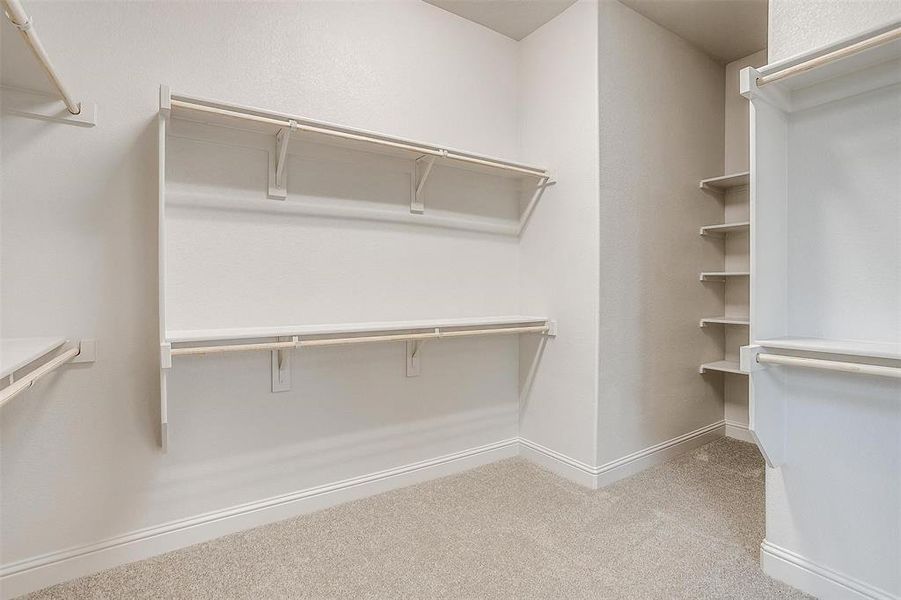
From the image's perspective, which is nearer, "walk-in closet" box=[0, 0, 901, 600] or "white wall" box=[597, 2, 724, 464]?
"walk-in closet" box=[0, 0, 901, 600]

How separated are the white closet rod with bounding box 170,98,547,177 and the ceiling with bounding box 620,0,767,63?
1.08 metres

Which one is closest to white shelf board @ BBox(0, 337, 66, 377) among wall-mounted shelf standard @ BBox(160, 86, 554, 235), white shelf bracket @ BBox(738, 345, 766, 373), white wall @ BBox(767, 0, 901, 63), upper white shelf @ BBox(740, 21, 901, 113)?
wall-mounted shelf standard @ BBox(160, 86, 554, 235)

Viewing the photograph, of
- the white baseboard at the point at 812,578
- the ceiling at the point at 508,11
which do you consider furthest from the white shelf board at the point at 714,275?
the ceiling at the point at 508,11

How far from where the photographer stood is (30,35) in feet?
3.45

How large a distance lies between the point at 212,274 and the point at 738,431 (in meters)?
3.27

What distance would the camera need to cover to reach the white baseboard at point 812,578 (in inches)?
55.3

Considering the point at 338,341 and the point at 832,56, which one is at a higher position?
the point at 832,56

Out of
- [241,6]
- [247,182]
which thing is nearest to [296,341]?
[247,182]

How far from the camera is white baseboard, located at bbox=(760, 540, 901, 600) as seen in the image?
1.41m

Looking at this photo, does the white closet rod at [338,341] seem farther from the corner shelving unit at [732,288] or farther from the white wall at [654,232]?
the corner shelving unit at [732,288]

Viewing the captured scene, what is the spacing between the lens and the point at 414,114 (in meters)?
2.34

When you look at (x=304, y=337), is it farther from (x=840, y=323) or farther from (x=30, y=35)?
(x=840, y=323)

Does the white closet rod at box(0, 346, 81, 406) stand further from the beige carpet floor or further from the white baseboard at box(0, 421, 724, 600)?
the beige carpet floor

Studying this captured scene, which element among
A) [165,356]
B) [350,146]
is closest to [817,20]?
[350,146]
